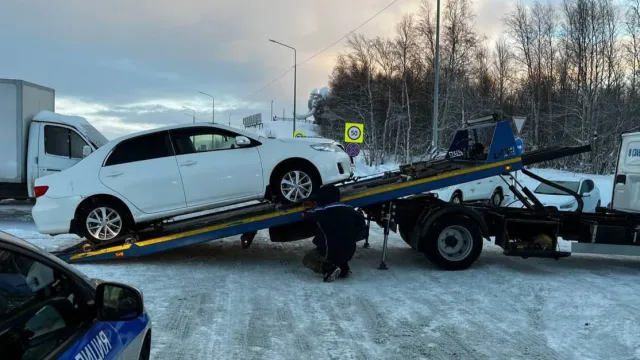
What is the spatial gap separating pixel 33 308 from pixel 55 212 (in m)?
5.86

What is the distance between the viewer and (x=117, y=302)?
93.0 inches

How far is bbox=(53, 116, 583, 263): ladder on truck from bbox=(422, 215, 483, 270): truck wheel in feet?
1.86

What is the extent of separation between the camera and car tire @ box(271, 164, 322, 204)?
7.68 meters

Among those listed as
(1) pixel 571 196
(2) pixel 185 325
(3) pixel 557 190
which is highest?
(3) pixel 557 190

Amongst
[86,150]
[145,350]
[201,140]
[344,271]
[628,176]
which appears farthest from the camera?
[86,150]

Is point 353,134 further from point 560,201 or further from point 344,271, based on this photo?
point 344,271

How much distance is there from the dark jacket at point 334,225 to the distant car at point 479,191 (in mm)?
9818

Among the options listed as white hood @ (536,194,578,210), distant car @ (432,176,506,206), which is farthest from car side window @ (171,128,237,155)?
distant car @ (432,176,506,206)

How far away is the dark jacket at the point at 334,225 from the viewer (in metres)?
6.70

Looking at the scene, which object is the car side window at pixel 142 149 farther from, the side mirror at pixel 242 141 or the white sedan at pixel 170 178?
the side mirror at pixel 242 141


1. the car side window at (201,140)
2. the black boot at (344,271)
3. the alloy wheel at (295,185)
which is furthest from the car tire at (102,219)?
the black boot at (344,271)

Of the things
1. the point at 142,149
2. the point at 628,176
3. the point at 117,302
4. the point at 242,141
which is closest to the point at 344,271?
the point at 242,141

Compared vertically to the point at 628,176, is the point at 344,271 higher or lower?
lower

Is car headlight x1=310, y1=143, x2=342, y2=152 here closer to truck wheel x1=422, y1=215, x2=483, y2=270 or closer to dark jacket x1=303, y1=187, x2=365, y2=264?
dark jacket x1=303, y1=187, x2=365, y2=264
